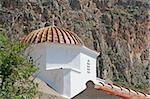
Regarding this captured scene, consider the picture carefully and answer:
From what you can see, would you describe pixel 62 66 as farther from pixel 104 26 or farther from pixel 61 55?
pixel 104 26

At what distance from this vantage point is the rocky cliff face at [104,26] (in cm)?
5909

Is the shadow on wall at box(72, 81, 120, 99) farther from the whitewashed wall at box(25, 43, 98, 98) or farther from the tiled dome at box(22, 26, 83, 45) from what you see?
the tiled dome at box(22, 26, 83, 45)

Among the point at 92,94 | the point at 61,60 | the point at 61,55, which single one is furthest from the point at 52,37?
the point at 92,94

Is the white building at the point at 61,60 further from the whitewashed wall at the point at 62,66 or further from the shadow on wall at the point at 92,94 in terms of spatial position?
the shadow on wall at the point at 92,94

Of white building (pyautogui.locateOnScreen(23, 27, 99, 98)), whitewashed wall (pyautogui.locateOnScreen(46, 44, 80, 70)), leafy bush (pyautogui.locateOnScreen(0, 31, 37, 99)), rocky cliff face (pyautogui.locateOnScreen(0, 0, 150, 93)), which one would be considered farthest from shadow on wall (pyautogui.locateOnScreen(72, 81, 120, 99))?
rocky cliff face (pyautogui.locateOnScreen(0, 0, 150, 93))

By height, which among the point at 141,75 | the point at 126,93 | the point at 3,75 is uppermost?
the point at 3,75

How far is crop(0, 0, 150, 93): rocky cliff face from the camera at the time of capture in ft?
194

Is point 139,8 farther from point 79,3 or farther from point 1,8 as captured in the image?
point 1,8

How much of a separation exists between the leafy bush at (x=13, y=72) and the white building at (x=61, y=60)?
1046 centimetres

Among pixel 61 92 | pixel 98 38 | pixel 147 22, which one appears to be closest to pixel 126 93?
pixel 61 92

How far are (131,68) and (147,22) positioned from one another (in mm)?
10471

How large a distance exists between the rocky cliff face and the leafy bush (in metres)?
41.9

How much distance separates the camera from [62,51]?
24.5 meters

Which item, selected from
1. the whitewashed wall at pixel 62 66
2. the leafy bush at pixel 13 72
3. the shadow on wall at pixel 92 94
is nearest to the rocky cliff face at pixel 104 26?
the whitewashed wall at pixel 62 66
